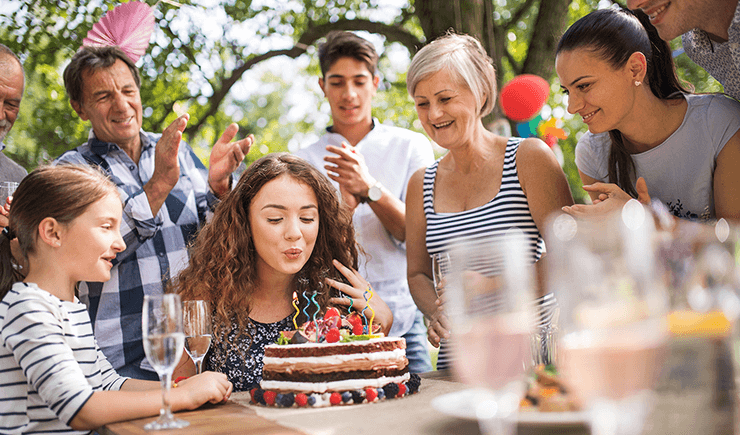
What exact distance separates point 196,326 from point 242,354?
498 mm

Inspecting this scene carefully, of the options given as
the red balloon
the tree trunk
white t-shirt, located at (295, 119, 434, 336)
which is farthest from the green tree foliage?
white t-shirt, located at (295, 119, 434, 336)

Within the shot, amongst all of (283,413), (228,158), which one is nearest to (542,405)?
(283,413)

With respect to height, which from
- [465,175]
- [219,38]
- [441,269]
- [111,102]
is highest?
[219,38]

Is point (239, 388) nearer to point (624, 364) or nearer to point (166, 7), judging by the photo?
point (624, 364)

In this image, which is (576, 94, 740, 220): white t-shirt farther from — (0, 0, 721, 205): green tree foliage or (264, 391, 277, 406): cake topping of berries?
(0, 0, 721, 205): green tree foliage

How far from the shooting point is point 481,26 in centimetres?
602

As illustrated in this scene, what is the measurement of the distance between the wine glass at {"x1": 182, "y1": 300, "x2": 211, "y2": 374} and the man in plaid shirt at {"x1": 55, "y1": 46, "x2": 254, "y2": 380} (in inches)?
Answer: 45.0

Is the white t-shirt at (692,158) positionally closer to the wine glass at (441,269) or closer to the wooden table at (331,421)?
the wine glass at (441,269)

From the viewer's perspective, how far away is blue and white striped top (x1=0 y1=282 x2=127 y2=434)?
1.59m

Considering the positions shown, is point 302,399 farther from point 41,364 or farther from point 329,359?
point 41,364

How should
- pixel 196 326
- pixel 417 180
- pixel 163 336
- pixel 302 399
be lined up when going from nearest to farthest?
pixel 163 336, pixel 302 399, pixel 196 326, pixel 417 180

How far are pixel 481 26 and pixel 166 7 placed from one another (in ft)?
12.5

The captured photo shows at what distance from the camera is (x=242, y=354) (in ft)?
7.75

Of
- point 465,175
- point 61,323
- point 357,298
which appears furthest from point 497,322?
point 465,175
